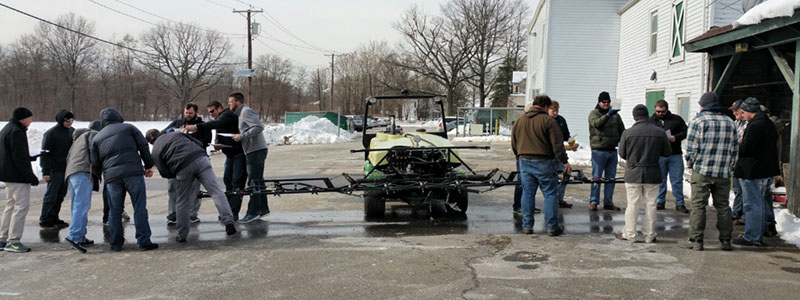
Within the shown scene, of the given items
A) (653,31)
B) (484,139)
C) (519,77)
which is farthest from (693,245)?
(519,77)

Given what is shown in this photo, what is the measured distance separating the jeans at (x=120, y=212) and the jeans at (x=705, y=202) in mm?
6192

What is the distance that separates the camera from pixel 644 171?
6.45m

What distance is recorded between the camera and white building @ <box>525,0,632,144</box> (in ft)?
76.0

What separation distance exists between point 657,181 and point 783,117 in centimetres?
689

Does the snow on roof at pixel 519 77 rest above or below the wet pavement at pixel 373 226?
above

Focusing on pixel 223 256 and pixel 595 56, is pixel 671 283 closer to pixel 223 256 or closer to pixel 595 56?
pixel 223 256

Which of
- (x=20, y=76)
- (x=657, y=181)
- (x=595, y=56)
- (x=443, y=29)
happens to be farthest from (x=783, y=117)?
(x=20, y=76)

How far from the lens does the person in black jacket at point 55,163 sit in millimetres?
7820

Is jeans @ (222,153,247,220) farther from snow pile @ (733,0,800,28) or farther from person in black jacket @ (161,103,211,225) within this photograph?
snow pile @ (733,0,800,28)

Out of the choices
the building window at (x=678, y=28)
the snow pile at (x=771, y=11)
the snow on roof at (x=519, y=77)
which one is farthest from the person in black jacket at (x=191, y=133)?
the snow on roof at (x=519, y=77)

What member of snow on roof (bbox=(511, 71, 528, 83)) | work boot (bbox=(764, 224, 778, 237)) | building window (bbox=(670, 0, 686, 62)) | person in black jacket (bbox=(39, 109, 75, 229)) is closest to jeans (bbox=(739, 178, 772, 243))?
work boot (bbox=(764, 224, 778, 237))

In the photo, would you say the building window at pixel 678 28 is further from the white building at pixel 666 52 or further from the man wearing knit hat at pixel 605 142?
the man wearing knit hat at pixel 605 142

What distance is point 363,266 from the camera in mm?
5676

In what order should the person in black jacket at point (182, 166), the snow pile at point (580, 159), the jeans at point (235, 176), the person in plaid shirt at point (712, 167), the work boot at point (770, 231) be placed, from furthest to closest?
the snow pile at point (580, 159)
the jeans at point (235, 176)
the person in black jacket at point (182, 166)
the work boot at point (770, 231)
the person in plaid shirt at point (712, 167)
